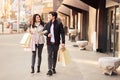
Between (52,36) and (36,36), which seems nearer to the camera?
(52,36)

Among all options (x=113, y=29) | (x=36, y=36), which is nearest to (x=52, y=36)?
(x=36, y=36)

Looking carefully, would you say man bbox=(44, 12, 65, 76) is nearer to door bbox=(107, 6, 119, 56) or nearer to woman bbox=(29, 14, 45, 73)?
woman bbox=(29, 14, 45, 73)

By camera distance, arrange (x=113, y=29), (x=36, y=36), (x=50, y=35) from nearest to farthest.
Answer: (x=50, y=35), (x=36, y=36), (x=113, y=29)

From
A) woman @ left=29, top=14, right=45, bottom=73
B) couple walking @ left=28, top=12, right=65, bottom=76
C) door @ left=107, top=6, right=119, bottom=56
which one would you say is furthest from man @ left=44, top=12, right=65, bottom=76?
door @ left=107, top=6, right=119, bottom=56

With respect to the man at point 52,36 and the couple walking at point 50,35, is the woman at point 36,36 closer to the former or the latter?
the couple walking at point 50,35

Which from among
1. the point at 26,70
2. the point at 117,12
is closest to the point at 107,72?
the point at 26,70

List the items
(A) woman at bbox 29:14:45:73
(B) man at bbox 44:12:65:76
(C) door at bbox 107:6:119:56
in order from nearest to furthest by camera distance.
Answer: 1. (B) man at bbox 44:12:65:76
2. (A) woman at bbox 29:14:45:73
3. (C) door at bbox 107:6:119:56

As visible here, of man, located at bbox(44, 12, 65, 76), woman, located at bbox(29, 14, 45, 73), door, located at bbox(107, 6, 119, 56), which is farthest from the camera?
door, located at bbox(107, 6, 119, 56)

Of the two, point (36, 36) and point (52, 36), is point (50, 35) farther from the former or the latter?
point (36, 36)

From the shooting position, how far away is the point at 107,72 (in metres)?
11.6

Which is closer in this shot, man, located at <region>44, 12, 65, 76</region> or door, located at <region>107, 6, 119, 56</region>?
man, located at <region>44, 12, 65, 76</region>

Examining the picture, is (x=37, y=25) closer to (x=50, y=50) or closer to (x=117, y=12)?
(x=50, y=50)

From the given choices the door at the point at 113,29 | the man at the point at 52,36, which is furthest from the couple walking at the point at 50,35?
the door at the point at 113,29

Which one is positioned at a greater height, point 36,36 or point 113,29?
point 113,29
